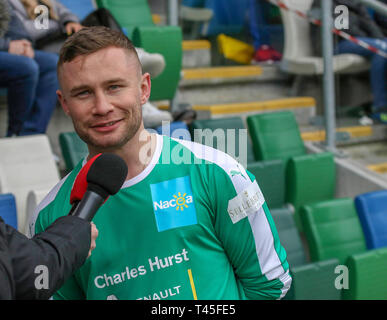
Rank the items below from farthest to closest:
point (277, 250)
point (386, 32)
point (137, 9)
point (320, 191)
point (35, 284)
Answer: point (137, 9) → point (386, 32) → point (320, 191) → point (277, 250) → point (35, 284)

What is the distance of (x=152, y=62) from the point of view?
296 cm

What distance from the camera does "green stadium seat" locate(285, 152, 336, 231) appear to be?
3.04 meters

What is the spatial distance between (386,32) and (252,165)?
1.35 meters

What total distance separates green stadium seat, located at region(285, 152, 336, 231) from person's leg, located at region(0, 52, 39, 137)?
1287 mm

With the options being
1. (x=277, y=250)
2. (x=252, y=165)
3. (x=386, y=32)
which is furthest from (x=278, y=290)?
(x=386, y=32)

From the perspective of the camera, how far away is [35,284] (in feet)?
2.49

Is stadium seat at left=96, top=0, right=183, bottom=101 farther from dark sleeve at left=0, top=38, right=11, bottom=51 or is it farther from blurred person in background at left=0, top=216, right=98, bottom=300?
blurred person in background at left=0, top=216, right=98, bottom=300

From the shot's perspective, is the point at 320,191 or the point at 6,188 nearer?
the point at 6,188

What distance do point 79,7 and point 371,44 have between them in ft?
5.87

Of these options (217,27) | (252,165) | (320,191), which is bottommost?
(320,191)

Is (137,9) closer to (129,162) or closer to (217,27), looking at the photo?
(217,27)

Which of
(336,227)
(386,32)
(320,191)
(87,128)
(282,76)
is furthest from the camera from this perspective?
(282,76)

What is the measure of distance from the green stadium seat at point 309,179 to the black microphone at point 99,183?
7.31 feet

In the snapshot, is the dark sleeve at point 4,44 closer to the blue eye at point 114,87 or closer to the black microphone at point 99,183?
the blue eye at point 114,87
